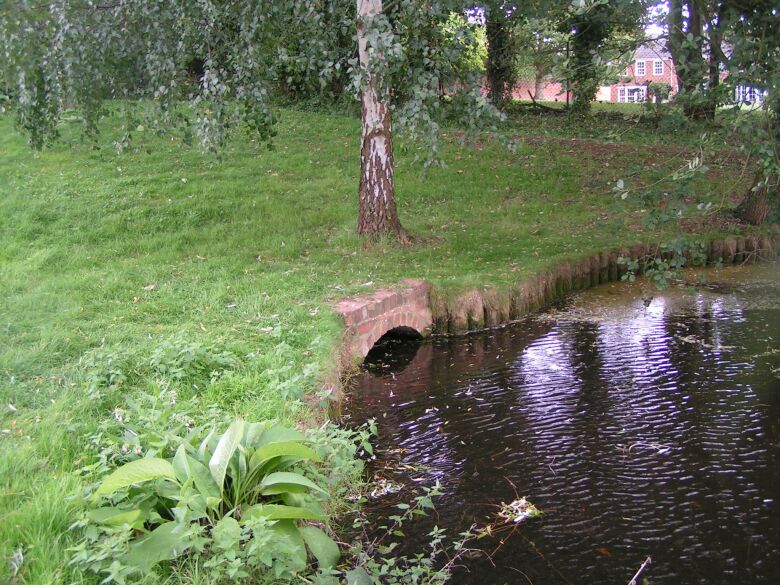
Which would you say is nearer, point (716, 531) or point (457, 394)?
point (716, 531)

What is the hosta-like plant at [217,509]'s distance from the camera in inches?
122

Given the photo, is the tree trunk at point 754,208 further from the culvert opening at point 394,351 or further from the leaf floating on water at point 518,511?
the leaf floating on water at point 518,511

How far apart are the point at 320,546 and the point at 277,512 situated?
0.35 meters

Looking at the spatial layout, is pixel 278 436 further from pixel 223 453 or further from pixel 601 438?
pixel 601 438

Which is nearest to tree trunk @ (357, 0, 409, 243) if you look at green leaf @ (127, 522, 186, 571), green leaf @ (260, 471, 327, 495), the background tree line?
the background tree line

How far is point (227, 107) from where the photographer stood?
824 centimetres

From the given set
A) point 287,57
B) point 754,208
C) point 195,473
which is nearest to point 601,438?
point 195,473

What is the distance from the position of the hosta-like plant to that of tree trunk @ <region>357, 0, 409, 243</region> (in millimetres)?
6416

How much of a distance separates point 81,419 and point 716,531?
156 inches

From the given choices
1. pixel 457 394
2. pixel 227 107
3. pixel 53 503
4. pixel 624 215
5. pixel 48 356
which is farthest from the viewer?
pixel 624 215

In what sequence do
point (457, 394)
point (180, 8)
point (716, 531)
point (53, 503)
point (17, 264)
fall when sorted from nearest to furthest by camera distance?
point (53, 503), point (716, 531), point (457, 394), point (180, 8), point (17, 264)

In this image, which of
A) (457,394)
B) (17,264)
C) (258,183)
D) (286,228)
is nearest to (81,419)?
(457,394)

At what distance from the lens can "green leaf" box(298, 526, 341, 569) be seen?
3.54 m

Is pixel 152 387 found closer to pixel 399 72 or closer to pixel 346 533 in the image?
pixel 346 533
